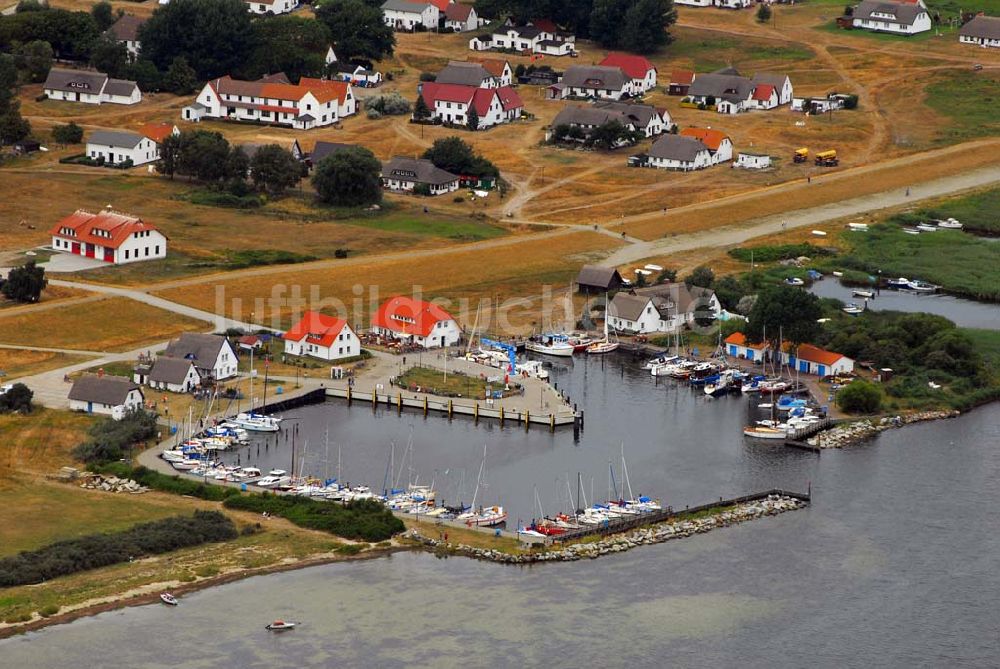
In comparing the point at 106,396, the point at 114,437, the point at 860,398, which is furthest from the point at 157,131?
the point at 860,398

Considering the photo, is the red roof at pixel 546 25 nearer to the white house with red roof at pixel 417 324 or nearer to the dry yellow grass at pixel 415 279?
the dry yellow grass at pixel 415 279

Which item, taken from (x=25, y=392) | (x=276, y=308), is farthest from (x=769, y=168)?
(x=25, y=392)

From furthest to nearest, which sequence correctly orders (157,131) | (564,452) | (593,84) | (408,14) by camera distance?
(408,14) → (593,84) → (157,131) → (564,452)

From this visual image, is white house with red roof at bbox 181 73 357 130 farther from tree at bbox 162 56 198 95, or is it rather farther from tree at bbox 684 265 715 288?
tree at bbox 684 265 715 288

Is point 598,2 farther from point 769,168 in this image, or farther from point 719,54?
point 769,168

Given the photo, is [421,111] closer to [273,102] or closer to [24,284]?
[273,102]

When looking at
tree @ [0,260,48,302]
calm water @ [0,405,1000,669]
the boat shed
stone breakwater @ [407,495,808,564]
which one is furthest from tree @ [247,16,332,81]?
calm water @ [0,405,1000,669]

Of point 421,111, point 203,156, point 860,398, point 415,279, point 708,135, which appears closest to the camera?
point 860,398
